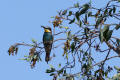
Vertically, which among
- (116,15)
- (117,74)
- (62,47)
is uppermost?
(116,15)

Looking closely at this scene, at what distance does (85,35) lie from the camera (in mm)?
4551

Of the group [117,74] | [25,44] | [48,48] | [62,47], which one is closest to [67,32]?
[62,47]

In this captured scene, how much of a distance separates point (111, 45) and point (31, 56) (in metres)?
1.13

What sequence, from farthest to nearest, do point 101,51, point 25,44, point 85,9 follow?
point 25,44 < point 101,51 < point 85,9

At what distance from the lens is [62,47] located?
4.68 metres

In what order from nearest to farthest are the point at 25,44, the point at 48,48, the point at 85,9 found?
the point at 85,9 < the point at 25,44 < the point at 48,48

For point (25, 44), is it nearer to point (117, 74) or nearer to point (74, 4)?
point (74, 4)

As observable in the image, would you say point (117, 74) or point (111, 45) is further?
point (111, 45)

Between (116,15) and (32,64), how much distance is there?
1.46 metres

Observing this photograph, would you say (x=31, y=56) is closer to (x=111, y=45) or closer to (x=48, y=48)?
(x=111, y=45)

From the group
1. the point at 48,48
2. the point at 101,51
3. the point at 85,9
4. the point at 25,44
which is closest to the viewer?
the point at 85,9

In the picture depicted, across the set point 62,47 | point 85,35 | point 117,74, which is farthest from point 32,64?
point 117,74

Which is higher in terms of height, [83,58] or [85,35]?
[85,35]

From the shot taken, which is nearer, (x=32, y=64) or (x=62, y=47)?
(x=62, y=47)
